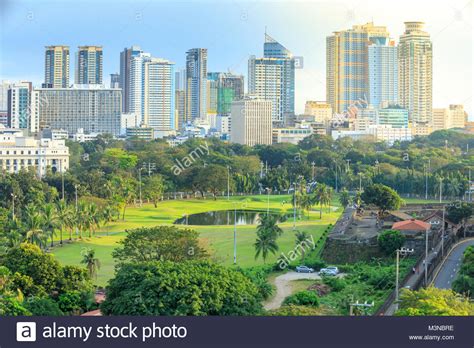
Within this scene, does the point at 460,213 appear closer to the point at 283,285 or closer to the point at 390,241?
the point at 390,241

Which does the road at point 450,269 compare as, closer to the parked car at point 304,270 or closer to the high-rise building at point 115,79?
the parked car at point 304,270

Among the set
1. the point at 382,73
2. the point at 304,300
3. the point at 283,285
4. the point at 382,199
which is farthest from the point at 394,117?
the point at 304,300

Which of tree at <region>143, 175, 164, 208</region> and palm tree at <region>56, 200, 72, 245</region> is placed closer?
palm tree at <region>56, 200, 72, 245</region>

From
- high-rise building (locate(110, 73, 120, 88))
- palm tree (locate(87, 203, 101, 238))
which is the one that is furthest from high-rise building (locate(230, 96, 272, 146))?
palm tree (locate(87, 203, 101, 238))

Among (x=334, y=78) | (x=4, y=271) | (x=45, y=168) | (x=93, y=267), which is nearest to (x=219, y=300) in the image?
(x=4, y=271)

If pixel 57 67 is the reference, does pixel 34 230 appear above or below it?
below

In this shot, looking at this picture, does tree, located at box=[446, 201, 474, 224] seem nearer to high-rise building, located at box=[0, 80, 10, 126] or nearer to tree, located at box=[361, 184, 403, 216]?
tree, located at box=[361, 184, 403, 216]

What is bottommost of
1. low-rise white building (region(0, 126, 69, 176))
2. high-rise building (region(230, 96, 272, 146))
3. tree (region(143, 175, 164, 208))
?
tree (region(143, 175, 164, 208))
